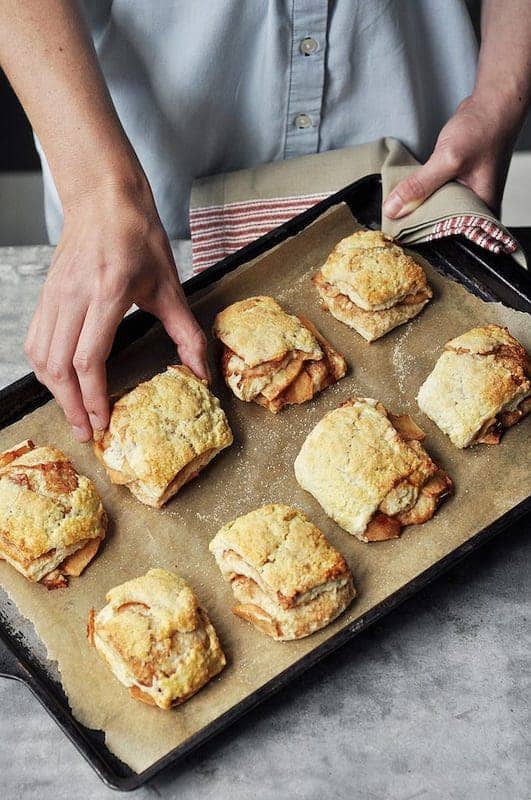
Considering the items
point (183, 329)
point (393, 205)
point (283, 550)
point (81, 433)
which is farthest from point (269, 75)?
point (283, 550)

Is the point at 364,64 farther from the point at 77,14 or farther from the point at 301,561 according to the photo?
the point at 301,561

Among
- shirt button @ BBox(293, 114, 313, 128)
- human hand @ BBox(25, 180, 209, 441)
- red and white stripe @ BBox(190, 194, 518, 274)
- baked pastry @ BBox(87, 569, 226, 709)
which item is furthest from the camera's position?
red and white stripe @ BBox(190, 194, 518, 274)

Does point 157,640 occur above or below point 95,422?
below

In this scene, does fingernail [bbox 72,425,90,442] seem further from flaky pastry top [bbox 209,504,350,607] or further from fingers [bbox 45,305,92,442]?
flaky pastry top [bbox 209,504,350,607]

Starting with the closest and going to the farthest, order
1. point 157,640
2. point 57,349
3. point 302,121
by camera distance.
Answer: point 157,640 → point 57,349 → point 302,121

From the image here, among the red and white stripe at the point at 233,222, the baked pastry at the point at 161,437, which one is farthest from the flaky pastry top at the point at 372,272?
the baked pastry at the point at 161,437

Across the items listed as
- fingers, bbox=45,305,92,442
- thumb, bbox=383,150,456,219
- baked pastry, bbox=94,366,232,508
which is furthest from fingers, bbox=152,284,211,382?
thumb, bbox=383,150,456,219

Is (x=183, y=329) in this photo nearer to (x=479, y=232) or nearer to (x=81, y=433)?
(x=81, y=433)

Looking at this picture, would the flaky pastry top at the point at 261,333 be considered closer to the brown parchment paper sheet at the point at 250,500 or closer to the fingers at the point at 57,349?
the brown parchment paper sheet at the point at 250,500
